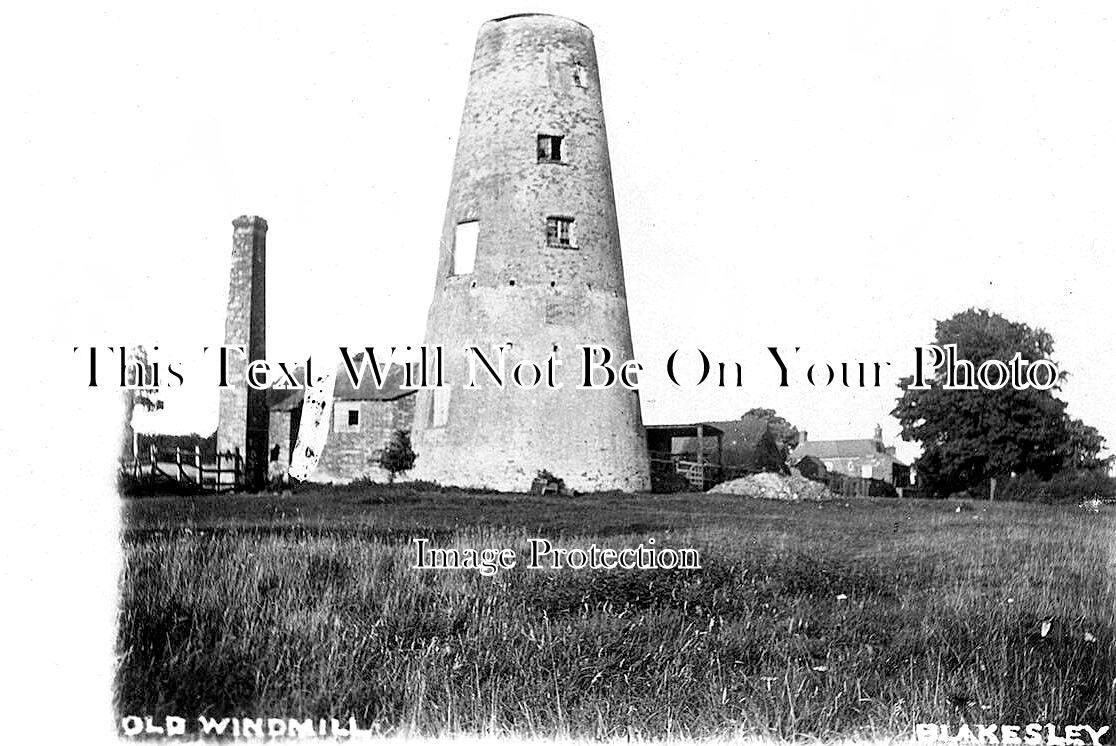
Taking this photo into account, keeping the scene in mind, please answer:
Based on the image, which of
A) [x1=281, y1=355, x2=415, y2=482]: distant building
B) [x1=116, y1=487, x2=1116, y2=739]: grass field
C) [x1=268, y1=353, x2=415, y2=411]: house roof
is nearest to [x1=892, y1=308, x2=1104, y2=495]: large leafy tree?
[x1=116, y1=487, x2=1116, y2=739]: grass field

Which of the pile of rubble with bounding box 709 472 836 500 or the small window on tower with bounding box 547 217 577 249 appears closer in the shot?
the pile of rubble with bounding box 709 472 836 500

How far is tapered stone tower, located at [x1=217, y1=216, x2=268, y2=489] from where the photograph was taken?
6.70 meters

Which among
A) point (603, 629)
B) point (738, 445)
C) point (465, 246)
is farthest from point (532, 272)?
point (603, 629)

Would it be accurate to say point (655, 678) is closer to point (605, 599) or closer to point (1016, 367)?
point (605, 599)

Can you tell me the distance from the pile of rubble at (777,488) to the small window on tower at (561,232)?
3.02 m

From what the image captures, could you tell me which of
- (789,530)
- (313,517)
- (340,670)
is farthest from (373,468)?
(789,530)

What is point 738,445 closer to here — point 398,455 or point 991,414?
point 991,414

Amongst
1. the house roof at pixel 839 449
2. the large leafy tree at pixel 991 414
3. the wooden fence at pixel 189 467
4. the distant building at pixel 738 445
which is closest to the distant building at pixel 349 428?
the wooden fence at pixel 189 467

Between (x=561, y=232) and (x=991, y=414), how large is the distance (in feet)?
15.2

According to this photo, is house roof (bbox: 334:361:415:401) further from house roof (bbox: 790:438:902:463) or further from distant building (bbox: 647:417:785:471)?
house roof (bbox: 790:438:902:463)

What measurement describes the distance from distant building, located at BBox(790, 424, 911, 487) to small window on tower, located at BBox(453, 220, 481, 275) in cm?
365

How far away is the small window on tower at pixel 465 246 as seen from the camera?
375 inches

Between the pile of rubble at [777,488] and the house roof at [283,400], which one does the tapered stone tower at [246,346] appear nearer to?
the house roof at [283,400]

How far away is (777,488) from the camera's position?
842cm
